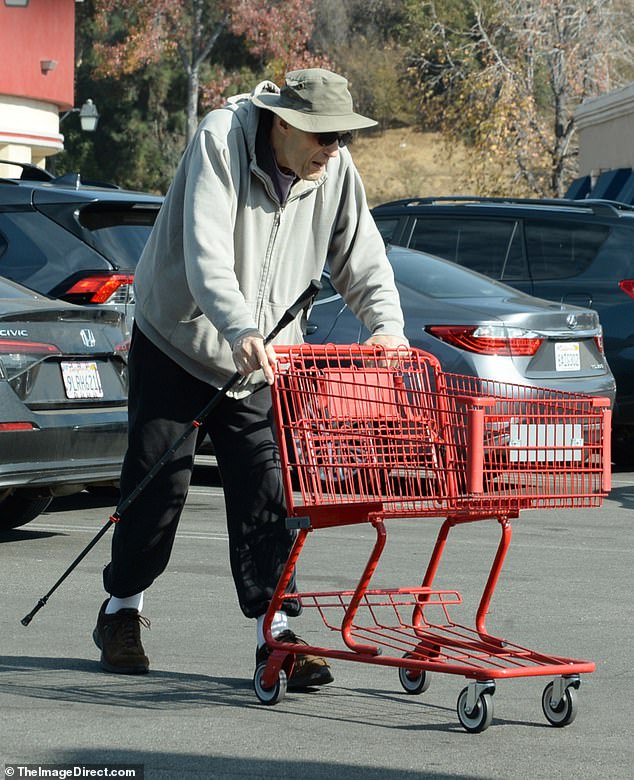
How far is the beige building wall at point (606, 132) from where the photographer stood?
2722 centimetres

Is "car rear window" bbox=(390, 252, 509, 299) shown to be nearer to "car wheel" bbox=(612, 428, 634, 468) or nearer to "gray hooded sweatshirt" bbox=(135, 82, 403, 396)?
"car wheel" bbox=(612, 428, 634, 468)

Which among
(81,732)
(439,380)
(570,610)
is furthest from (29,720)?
(570,610)

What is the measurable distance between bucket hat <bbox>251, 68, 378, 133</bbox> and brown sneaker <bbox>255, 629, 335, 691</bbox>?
1.60 m

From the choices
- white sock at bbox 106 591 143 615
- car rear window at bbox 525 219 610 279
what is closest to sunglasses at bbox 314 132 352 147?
white sock at bbox 106 591 143 615

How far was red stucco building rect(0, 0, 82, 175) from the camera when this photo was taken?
104 ft

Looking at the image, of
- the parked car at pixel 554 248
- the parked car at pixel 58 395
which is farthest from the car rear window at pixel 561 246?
the parked car at pixel 58 395

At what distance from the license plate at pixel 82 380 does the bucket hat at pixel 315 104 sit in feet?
10.9

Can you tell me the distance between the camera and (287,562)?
4.91 metres

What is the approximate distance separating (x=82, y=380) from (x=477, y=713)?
4.01 metres

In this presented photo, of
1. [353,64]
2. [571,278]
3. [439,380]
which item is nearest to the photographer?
[439,380]

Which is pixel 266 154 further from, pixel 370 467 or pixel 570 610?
pixel 570 610

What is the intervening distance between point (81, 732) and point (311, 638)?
60.7 inches

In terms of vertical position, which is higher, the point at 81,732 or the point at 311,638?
the point at 81,732

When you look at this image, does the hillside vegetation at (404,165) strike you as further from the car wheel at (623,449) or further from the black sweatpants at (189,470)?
the black sweatpants at (189,470)
